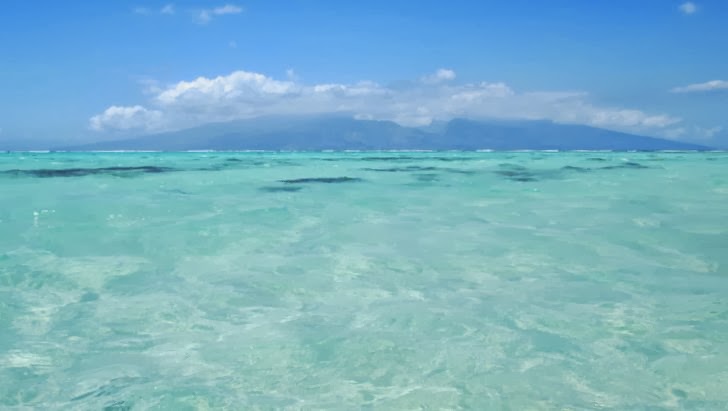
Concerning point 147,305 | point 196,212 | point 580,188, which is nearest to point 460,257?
point 147,305

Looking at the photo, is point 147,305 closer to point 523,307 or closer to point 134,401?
point 134,401

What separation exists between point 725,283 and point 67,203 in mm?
15851

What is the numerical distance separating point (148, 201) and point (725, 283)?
14764mm

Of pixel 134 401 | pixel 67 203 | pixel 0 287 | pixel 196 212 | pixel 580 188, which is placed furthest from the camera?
pixel 580 188

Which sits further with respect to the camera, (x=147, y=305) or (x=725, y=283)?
(x=725, y=283)

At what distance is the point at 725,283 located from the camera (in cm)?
655

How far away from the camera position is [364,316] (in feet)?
17.8

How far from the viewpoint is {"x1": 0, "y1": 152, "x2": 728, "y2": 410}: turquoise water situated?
3.79 metres

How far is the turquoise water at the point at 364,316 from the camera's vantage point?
12.4 feet

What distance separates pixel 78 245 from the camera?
9312mm

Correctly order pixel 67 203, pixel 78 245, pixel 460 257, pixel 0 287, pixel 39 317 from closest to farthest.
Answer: pixel 39 317 → pixel 0 287 → pixel 460 257 → pixel 78 245 → pixel 67 203

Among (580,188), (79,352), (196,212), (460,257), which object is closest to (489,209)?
(460,257)

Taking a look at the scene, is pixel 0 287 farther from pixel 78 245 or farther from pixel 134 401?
pixel 134 401

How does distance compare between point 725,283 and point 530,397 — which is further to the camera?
point 725,283
